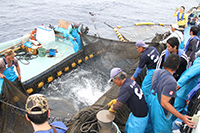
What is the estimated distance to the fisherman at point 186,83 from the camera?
309 cm

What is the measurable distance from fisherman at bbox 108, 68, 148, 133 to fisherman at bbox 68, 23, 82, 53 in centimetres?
507

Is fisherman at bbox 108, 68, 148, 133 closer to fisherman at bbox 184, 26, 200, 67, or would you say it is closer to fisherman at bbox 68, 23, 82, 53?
fisherman at bbox 184, 26, 200, 67

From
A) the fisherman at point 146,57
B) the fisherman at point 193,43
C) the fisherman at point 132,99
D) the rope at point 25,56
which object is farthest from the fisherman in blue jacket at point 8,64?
the fisherman at point 193,43

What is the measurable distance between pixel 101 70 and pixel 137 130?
12.8 feet

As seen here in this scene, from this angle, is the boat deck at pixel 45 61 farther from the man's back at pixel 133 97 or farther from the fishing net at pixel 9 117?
the man's back at pixel 133 97

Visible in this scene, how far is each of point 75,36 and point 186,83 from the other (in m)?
5.52

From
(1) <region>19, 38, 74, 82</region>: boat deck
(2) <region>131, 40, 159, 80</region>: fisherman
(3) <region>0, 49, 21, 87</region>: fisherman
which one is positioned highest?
(2) <region>131, 40, 159, 80</region>: fisherman

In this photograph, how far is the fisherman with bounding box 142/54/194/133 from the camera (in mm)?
2357

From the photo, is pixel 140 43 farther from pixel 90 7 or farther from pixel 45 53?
pixel 90 7

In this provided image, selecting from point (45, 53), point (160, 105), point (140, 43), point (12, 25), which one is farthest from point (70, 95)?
point (12, 25)

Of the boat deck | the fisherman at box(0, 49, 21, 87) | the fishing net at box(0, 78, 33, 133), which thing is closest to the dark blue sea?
the boat deck

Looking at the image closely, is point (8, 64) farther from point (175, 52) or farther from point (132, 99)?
point (175, 52)

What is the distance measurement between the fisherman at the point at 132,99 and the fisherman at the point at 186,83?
3.77 feet

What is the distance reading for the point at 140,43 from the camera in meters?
3.82
